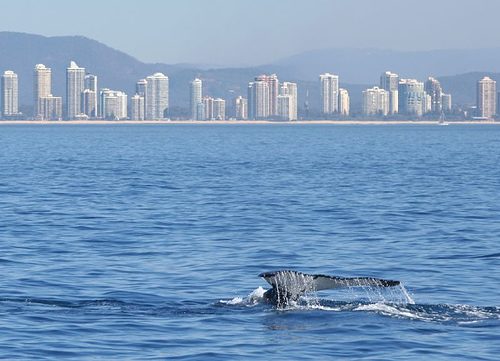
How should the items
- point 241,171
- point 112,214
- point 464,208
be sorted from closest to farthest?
point 112,214, point 464,208, point 241,171

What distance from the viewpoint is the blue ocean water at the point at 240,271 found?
17.0 meters

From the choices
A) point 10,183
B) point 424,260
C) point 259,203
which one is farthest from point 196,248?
point 10,183

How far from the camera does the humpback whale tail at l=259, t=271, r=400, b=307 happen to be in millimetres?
17047

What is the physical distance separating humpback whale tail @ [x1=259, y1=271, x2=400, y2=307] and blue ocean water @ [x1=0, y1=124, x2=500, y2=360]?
31 cm

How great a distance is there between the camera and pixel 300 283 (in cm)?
1798

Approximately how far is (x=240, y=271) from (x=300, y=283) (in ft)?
21.7

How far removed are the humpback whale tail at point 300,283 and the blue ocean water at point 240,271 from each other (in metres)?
0.31

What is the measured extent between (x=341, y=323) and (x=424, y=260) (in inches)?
339

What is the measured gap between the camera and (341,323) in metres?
18.3

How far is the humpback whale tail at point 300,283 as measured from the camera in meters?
17.0

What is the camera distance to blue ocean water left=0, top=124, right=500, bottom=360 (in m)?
17.0

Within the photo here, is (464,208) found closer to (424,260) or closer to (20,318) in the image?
(424,260)

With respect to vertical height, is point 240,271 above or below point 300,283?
below

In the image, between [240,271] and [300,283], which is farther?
[240,271]
